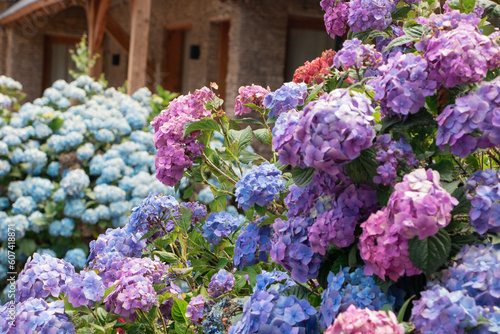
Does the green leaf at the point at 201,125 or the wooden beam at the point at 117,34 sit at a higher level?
the wooden beam at the point at 117,34

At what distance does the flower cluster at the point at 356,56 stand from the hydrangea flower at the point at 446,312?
519 millimetres

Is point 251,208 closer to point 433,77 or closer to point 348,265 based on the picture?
point 348,265

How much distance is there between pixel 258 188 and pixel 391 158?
40 centimetres

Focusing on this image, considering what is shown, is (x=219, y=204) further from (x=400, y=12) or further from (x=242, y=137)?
(x=400, y=12)

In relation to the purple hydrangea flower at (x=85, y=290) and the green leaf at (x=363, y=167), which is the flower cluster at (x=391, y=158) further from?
the purple hydrangea flower at (x=85, y=290)

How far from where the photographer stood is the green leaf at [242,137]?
5.65 ft

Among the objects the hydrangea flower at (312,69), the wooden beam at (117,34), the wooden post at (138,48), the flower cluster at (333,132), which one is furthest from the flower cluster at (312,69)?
the wooden beam at (117,34)

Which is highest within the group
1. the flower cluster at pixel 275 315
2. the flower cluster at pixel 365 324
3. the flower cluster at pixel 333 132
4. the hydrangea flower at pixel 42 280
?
the flower cluster at pixel 333 132

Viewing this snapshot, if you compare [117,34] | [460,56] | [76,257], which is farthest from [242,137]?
[117,34]

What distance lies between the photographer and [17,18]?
11.8 metres

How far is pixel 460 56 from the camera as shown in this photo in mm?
1099

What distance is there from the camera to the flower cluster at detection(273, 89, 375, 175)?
1042mm

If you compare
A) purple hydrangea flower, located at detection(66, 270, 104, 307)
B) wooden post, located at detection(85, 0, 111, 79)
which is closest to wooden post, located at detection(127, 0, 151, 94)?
wooden post, located at detection(85, 0, 111, 79)

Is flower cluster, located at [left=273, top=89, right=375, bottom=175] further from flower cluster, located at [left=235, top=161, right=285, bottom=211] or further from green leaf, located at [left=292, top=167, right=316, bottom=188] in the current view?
flower cluster, located at [left=235, top=161, right=285, bottom=211]
